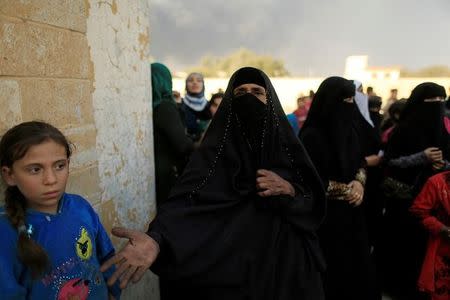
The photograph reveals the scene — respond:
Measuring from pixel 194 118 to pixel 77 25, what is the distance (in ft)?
9.73

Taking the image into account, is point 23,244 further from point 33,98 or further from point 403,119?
point 403,119

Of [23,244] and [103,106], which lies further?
[103,106]

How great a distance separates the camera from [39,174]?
1259 millimetres

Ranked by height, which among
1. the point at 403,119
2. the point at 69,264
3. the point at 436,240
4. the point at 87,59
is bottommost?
the point at 436,240

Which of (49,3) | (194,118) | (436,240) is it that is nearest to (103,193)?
(49,3)

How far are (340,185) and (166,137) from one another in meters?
1.27

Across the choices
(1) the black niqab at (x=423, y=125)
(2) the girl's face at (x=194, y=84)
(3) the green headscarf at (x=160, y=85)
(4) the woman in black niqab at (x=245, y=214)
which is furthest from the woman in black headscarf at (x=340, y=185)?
(2) the girl's face at (x=194, y=84)

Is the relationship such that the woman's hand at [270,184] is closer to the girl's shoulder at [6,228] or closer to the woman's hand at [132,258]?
the woman's hand at [132,258]

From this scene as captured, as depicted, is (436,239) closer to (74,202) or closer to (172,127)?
(172,127)

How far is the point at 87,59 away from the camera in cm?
181

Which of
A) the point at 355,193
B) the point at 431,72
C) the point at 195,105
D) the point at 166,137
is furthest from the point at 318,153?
the point at 431,72

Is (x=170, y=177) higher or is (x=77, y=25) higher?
(x=77, y=25)

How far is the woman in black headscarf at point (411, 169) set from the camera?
3.25 m

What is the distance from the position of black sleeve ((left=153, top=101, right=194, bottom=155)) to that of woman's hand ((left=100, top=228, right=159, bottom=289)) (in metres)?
1.35
